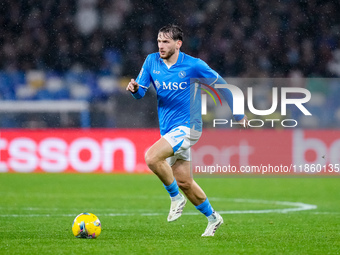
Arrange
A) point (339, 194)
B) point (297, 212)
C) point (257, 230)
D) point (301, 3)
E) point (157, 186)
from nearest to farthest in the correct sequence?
point (257, 230) < point (297, 212) < point (339, 194) < point (157, 186) < point (301, 3)

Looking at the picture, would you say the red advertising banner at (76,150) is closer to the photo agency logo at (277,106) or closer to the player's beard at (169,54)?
the photo agency logo at (277,106)

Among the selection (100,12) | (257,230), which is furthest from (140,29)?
(257,230)

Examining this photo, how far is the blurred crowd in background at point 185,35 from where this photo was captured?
66.5ft

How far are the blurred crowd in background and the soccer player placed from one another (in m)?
12.1

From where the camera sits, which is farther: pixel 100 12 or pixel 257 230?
pixel 100 12

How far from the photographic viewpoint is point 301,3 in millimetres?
21641

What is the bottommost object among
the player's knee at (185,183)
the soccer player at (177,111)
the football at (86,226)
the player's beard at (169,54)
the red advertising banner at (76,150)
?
the red advertising banner at (76,150)

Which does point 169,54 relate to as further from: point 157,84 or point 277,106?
point 277,106

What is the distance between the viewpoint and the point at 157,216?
9.23m

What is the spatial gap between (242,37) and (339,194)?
9.07 m

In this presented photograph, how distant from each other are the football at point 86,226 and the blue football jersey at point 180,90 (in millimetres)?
1282

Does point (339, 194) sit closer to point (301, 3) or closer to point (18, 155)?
point (18, 155)

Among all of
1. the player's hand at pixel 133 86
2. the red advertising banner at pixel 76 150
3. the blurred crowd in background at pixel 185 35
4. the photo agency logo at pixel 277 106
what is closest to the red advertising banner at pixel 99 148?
the red advertising banner at pixel 76 150

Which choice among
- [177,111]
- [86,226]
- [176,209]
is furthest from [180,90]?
[86,226]
